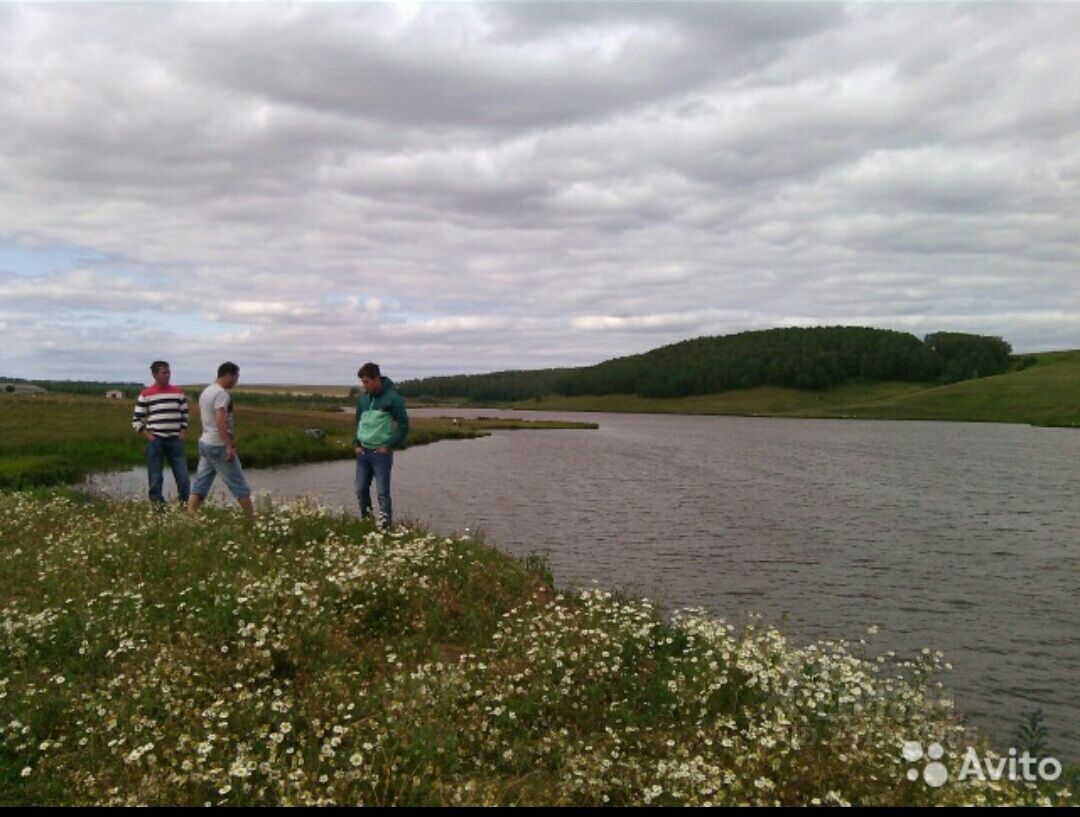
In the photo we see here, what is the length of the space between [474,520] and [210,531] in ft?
42.5

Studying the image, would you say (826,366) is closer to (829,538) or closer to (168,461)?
(829,538)

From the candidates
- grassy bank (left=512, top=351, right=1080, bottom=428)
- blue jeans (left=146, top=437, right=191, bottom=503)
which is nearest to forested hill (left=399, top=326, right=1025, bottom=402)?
grassy bank (left=512, top=351, right=1080, bottom=428)

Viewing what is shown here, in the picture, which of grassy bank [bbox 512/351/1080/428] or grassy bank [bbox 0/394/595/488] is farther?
grassy bank [bbox 512/351/1080/428]

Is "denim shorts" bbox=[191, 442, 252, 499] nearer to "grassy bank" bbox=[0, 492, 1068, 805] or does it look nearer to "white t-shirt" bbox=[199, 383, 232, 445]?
"white t-shirt" bbox=[199, 383, 232, 445]

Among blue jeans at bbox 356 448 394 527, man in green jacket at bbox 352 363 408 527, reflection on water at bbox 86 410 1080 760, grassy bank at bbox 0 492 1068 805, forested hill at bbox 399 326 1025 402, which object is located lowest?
reflection on water at bbox 86 410 1080 760

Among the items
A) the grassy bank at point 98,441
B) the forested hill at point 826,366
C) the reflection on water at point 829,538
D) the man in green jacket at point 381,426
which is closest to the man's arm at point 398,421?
the man in green jacket at point 381,426

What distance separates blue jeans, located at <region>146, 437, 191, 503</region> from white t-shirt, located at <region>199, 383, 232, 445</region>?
1907 mm

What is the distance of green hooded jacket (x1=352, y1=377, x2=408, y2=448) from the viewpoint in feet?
44.2

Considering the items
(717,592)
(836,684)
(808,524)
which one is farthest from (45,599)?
(808,524)

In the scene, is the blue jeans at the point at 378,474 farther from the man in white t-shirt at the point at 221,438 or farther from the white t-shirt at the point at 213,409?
the white t-shirt at the point at 213,409

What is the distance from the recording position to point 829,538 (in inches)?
883

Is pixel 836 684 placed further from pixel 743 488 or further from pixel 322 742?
pixel 743 488

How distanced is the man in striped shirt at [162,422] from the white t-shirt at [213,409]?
5.77ft

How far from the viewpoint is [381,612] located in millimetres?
9398
